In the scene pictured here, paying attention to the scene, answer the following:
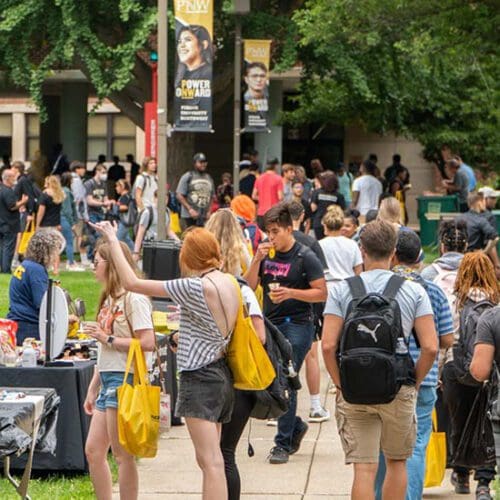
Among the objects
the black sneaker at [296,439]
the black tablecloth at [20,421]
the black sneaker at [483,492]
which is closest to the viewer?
the black tablecloth at [20,421]

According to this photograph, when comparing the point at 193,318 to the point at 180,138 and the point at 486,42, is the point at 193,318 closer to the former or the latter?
the point at 486,42

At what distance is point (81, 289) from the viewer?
19844mm

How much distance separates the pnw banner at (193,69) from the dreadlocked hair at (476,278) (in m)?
9.51

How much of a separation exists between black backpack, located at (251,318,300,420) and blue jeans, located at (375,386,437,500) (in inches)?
25.4

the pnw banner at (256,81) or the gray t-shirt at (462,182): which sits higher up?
the pnw banner at (256,81)

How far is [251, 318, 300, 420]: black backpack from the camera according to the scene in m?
7.53

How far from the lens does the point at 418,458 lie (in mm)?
7418

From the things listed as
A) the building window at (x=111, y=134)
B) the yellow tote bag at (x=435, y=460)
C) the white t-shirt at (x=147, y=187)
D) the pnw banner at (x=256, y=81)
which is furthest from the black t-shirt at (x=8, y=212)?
the building window at (x=111, y=134)

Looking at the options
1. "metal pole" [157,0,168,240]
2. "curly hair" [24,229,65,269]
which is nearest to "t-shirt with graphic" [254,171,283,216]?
"metal pole" [157,0,168,240]

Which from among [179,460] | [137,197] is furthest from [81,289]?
[179,460]

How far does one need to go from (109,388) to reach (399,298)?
5.94ft

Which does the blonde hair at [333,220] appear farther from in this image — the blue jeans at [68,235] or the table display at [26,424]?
the blue jeans at [68,235]

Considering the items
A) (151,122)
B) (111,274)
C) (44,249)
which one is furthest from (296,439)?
(151,122)

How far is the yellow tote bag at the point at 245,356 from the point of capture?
7.16 m
